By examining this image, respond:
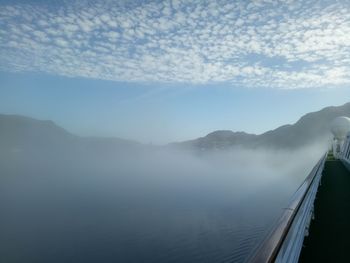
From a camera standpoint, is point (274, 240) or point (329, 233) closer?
point (274, 240)

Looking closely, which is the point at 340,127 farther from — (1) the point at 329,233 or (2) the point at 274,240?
(2) the point at 274,240

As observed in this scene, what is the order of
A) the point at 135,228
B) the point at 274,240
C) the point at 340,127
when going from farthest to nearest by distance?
the point at 340,127, the point at 135,228, the point at 274,240

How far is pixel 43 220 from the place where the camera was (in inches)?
1393

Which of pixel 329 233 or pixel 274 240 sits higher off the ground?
pixel 274 240

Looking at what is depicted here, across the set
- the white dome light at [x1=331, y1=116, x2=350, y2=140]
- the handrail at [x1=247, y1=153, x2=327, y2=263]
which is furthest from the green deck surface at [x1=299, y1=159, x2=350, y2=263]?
the white dome light at [x1=331, y1=116, x2=350, y2=140]

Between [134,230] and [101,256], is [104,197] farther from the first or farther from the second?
[101,256]

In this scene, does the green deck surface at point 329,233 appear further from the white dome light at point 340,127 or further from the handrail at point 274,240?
the white dome light at point 340,127

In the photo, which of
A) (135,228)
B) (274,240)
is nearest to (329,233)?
(274,240)

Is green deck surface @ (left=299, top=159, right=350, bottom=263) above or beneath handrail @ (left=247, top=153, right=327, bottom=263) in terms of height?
beneath

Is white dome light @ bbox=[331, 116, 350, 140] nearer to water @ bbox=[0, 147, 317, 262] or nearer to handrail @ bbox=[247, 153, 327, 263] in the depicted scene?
water @ bbox=[0, 147, 317, 262]

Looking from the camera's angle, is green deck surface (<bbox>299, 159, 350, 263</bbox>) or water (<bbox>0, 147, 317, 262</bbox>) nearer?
green deck surface (<bbox>299, 159, 350, 263</bbox>)

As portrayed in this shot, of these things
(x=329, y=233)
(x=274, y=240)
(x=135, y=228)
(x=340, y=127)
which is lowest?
(x=135, y=228)

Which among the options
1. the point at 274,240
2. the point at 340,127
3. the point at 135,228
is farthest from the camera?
the point at 340,127

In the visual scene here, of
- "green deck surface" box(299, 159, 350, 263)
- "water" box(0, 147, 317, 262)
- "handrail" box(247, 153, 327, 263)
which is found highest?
"handrail" box(247, 153, 327, 263)
